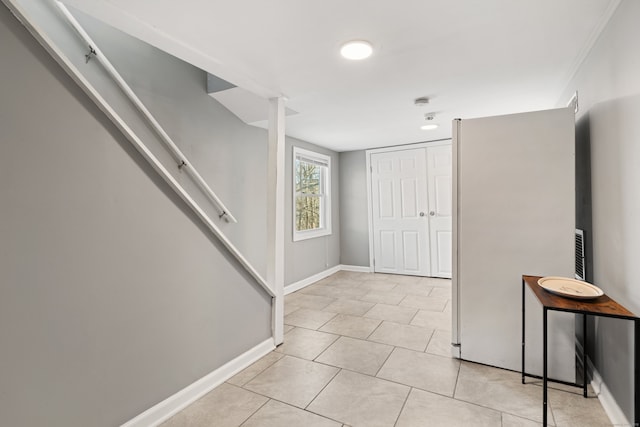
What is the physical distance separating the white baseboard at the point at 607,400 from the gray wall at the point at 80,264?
93.3 inches

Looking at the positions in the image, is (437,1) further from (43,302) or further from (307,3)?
(43,302)

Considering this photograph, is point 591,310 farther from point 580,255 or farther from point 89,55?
point 89,55

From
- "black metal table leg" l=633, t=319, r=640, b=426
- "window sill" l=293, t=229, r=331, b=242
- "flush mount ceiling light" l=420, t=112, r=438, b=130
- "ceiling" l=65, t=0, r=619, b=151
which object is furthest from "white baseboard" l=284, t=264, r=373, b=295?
"black metal table leg" l=633, t=319, r=640, b=426

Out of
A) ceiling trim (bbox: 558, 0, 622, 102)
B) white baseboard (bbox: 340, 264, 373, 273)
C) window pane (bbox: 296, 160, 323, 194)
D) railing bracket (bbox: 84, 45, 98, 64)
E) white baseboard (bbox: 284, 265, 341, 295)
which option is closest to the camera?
ceiling trim (bbox: 558, 0, 622, 102)

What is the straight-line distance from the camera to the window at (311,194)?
4594 mm

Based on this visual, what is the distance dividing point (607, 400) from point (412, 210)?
11.7ft

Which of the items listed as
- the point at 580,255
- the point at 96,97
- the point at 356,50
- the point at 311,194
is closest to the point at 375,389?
the point at 580,255

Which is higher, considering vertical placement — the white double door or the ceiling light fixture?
the ceiling light fixture

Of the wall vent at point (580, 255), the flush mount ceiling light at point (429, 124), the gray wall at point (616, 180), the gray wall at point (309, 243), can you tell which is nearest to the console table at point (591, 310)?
the gray wall at point (616, 180)

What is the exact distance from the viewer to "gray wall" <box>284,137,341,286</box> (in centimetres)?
435

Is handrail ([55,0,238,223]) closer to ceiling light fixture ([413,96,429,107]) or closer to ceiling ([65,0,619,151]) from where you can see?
ceiling ([65,0,619,151])

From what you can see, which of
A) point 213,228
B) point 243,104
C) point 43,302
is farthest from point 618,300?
point 243,104

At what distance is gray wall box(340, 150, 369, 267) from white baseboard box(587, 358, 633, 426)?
12.1 ft

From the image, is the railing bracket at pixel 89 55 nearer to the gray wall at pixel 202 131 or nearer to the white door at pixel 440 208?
the gray wall at pixel 202 131
